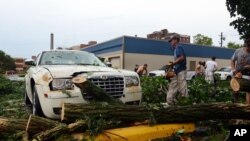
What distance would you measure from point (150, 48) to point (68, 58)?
31.7 meters

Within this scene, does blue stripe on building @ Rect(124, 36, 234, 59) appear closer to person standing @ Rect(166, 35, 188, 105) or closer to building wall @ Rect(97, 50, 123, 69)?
building wall @ Rect(97, 50, 123, 69)

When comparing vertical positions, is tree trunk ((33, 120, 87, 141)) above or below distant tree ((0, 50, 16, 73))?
below

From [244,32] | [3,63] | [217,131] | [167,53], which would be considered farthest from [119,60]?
[217,131]

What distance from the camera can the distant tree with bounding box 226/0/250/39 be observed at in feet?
70.6

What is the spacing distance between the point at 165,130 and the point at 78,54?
3.64 metres

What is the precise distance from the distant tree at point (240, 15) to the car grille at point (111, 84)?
624 inches

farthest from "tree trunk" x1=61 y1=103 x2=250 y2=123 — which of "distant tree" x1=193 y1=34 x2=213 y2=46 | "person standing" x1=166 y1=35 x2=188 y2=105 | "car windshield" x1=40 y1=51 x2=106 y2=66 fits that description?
"distant tree" x1=193 y1=34 x2=213 y2=46

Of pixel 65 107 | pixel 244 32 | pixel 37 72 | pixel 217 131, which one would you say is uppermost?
pixel 244 32

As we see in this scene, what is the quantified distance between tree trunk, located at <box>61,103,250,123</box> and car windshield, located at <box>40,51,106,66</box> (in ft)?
9.09

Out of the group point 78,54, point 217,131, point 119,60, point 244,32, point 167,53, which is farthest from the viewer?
point 167,53

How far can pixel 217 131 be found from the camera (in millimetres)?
6539

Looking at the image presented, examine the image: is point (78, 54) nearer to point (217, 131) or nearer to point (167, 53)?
point (217, 131)

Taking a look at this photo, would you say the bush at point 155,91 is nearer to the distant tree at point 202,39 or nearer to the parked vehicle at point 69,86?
the parked vehicle at point 69,86

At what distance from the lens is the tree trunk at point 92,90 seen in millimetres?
6227
